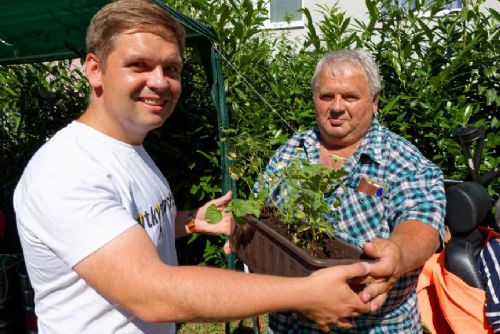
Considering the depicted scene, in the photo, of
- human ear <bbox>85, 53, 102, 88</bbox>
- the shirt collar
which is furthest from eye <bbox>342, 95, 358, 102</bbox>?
human ear <bbox>85, 53, 102, 88</bbox>

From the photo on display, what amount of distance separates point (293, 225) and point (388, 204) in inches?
15.1

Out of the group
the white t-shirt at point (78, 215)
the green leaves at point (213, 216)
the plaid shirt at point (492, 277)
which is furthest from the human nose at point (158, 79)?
the plaid shirt at point (492, 277)

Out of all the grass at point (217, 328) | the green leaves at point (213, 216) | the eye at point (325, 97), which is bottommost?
the grass at point (217, 328)

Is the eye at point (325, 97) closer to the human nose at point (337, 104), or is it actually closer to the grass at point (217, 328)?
the human nose at point (337, 104)

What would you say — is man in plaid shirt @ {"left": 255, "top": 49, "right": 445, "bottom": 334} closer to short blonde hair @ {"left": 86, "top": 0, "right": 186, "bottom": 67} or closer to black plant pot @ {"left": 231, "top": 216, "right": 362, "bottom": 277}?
black plant pot @ {"left": 231, "top": 216, "right": 362, "bottom": 277}

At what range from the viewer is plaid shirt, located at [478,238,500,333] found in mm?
2006

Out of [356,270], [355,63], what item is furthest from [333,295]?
[355,63]

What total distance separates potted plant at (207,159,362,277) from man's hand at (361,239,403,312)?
2.5 inches

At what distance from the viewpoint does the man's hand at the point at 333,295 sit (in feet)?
3.84

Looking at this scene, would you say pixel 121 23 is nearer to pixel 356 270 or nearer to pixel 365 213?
pixel 356 270

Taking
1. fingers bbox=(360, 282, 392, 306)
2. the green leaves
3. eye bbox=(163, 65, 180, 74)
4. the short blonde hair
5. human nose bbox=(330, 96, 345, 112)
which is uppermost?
the short blonde hair

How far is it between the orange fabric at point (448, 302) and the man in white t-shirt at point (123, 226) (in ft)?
3.58

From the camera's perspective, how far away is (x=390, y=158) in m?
1.82

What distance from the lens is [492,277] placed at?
208 cm
